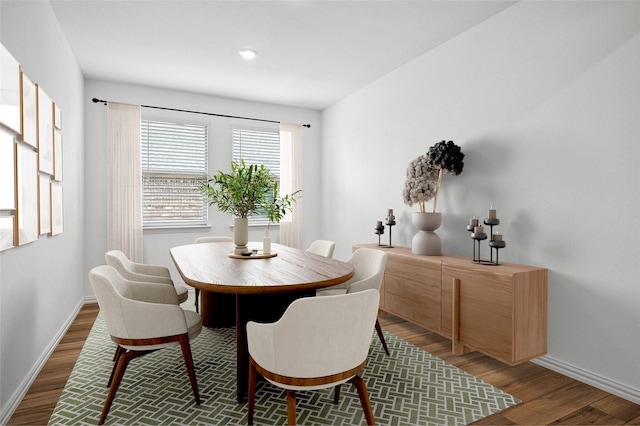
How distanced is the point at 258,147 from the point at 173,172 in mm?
1316

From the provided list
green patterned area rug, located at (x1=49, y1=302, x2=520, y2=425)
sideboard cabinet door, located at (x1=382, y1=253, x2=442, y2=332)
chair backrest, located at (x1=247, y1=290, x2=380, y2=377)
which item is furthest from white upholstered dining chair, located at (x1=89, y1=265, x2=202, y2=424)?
sideboard cabinet door, located at (x1=382, y1=253, x2=442, y2=332)

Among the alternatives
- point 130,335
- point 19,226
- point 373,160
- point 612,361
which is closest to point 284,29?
point 373,160

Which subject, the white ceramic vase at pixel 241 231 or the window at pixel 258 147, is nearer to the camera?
the white ceramic vase at pixel 241 231

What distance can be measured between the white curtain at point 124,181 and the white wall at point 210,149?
11cm

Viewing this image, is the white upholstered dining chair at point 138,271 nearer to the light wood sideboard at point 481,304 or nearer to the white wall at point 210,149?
the white wall at point 210,149

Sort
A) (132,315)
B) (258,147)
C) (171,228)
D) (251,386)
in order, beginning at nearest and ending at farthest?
1. (251,386)
2. (132,315)
3. (171,228)
4. (258,147)

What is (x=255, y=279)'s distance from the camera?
1.92m

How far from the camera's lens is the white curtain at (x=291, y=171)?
557cm

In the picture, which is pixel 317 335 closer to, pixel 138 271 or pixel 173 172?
pixel 138 271

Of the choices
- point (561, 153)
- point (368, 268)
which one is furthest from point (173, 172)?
point (561, 153)

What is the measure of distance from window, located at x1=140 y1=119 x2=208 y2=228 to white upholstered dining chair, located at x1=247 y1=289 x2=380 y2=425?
12.4ft

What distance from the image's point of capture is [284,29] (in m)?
3.21

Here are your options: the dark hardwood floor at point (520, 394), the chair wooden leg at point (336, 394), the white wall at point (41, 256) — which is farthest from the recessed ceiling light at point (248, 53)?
the chair wooden leg at point (336, 394)

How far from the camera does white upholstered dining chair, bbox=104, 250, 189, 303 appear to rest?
2.63 meters
